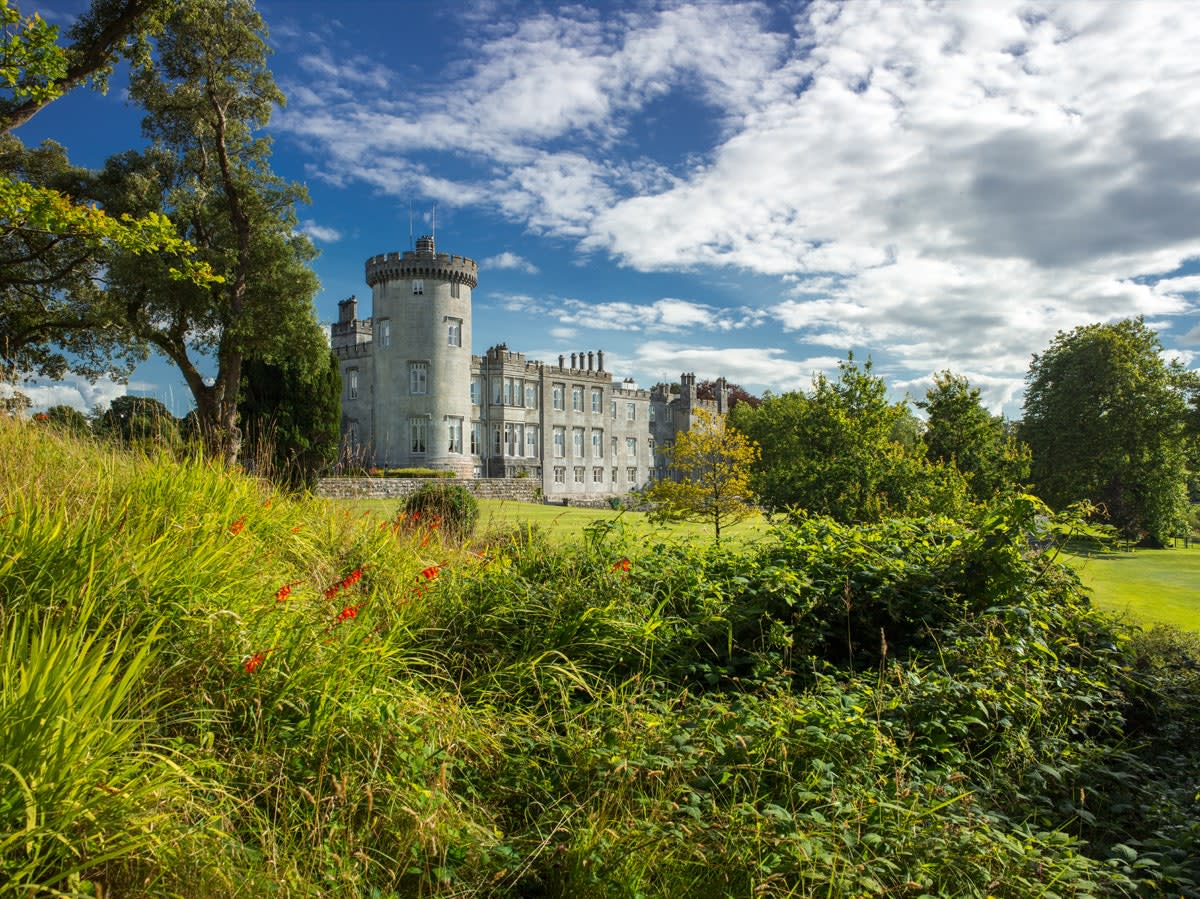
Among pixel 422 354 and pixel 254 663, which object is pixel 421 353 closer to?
pixel 422 354

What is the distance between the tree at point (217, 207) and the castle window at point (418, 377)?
1560 centimetres

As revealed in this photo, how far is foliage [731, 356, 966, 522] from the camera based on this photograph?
621 inches

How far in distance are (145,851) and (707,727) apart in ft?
8.33

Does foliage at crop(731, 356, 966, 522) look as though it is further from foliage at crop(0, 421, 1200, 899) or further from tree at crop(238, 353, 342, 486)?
tree at crop(238, 353, 342, 486)

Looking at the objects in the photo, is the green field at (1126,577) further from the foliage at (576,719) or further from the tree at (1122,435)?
the tree at (1122,435)

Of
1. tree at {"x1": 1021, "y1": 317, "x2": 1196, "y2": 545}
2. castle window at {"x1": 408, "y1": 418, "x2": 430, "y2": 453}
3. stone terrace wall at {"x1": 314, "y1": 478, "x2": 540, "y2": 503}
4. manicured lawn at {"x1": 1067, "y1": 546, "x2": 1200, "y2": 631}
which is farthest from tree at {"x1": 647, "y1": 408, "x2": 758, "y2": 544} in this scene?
castle window at {"x1": 408, "y1": 418, "x2": 430, "y2": 453}

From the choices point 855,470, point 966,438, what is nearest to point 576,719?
point 855,470

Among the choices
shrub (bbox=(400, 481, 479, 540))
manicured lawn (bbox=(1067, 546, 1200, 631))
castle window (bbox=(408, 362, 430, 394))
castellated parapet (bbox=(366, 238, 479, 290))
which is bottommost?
manicured lawn (bbox=(1067, 546, 1200, 631))

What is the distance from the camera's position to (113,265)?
67.5 ft

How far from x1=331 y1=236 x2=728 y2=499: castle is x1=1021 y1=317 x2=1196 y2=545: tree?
17.7 meters

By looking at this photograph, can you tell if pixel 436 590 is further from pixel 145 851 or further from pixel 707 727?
pixel 145 851

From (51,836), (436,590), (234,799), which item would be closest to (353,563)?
(436,590)

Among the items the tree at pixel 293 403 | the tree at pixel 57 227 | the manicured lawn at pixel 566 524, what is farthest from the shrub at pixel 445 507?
the tree at pixel 293 403

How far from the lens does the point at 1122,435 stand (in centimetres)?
3203
